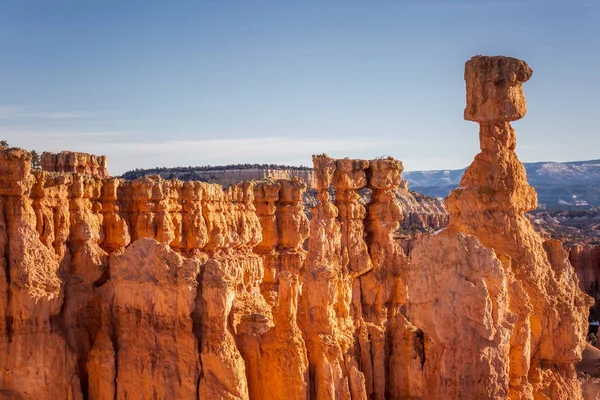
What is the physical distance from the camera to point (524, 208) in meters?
19.9

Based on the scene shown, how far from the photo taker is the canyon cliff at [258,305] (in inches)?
631

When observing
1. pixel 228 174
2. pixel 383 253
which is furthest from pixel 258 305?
pixel 228 174

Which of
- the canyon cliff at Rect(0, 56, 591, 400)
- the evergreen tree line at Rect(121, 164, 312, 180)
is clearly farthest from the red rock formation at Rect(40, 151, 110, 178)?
the evergreen tree line at Rect(121, 164, 312, 180)

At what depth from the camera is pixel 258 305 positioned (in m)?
19.9

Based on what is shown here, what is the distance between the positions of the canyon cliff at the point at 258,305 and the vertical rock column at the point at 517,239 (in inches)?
1.1

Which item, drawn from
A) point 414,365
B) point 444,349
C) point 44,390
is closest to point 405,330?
point 414,365

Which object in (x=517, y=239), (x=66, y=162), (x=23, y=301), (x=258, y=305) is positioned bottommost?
(x=258, y=305)

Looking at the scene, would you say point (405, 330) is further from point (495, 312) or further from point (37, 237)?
point (37, 237)

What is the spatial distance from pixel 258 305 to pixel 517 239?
5227mm

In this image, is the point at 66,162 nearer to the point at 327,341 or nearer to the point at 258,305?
the point at 258,305

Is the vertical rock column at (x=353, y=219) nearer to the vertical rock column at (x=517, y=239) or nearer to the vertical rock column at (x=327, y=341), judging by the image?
the vertical rock column at (x=327, y=341)

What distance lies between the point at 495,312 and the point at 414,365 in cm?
698

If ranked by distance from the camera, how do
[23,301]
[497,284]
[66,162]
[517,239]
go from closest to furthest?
[497,284], [23,301], [517,239], [66,162]

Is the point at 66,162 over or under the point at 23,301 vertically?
over
